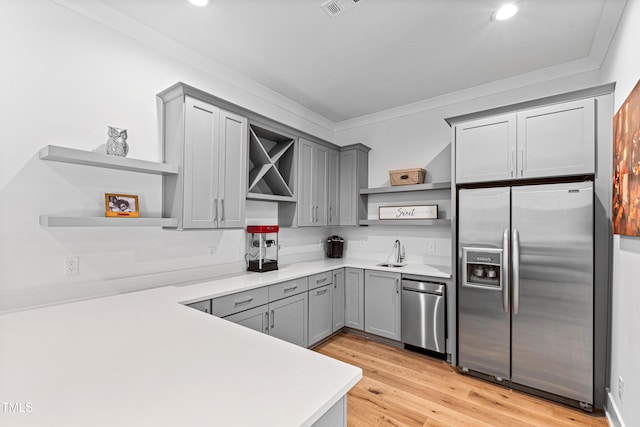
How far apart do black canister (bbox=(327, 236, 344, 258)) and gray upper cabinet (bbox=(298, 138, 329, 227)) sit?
1.31ft

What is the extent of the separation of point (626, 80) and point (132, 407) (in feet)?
9.91

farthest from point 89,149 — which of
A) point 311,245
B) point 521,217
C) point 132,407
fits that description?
point 521,217

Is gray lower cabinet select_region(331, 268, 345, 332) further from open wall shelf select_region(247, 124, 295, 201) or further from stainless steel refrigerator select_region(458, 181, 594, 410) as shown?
stainless steel refrigerator select_region(458, 181, 594, 410)

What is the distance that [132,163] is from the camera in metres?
2.07

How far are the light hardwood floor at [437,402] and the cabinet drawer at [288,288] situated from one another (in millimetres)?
840

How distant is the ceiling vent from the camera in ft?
6.74

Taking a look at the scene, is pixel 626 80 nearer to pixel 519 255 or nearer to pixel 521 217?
pixel 521 217

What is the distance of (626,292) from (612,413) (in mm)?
891

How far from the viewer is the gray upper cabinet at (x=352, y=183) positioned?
395cm

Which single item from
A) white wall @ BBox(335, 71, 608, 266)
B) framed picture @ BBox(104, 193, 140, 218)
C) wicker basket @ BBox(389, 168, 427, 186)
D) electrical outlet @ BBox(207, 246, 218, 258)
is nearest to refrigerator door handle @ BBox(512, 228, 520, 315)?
white wall @ BBox(335, 71, 608, 266)

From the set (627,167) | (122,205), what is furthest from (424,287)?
(122,205)

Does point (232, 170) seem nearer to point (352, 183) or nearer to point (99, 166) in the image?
point (99, 166)

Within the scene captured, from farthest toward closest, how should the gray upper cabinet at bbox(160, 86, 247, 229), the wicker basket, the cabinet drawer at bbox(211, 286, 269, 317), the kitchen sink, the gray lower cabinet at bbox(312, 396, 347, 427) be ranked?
the kitchen sink
the wicker basket
the gray upper cabinet at bbox(160, 86, 247, 229)
the cabinet drawer at bbox(211, 286, 269, 317)
the gray lower cabinet at bbox(312, 396, 347, 427)

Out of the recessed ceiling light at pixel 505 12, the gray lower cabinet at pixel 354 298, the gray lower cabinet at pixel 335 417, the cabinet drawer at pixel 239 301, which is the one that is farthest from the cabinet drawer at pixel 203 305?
the recessed ceiling light at pixel 505 12
